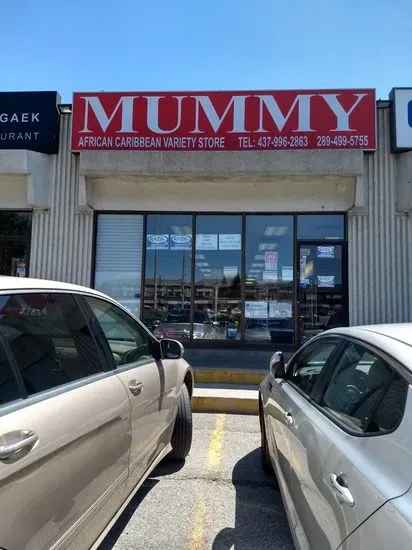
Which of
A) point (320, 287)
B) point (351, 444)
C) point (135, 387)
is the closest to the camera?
point (351, 444)

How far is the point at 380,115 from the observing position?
1087 cm

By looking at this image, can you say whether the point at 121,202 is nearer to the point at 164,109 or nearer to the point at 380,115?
the point at 164,109

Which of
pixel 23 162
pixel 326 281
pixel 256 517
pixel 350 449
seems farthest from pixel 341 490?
pixel 23 162

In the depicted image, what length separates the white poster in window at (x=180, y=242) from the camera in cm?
1130

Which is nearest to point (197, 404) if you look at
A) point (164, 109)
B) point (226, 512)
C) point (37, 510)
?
point (226, 512)

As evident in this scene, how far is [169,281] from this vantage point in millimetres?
11320

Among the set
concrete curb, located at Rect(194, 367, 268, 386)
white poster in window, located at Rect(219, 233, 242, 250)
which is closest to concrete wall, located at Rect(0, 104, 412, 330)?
white poster in window, located at Rect(219, 233, 242, 250)

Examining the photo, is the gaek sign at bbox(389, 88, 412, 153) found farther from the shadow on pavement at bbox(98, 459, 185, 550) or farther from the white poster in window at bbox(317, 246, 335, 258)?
the shadow on pavement at bbox(98, 459, 185, 550)

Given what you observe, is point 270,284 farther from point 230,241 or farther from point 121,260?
point 121,260

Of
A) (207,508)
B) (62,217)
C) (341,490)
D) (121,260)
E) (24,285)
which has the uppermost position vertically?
(62,217)

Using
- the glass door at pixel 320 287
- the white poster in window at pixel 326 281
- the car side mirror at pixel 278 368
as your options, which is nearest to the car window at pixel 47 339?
the car side mirror at pixel 278 368

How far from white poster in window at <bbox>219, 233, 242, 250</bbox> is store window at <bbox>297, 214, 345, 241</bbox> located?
1298 mm

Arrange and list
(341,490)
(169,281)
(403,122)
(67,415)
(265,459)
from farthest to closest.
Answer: (169,281), (403,122), (265,459), (67,415), (341,490)

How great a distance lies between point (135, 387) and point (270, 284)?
26.6 feet
